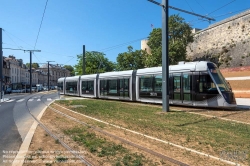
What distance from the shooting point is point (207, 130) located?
313 inches

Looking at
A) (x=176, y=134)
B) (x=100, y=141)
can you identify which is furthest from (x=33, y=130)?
(x=176, y=134)

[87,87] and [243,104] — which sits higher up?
[87,87]

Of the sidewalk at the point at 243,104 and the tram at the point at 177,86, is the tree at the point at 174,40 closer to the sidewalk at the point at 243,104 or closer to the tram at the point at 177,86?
the tram at the point at 177,86

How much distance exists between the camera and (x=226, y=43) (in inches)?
1720

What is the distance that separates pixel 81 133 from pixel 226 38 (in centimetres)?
4311

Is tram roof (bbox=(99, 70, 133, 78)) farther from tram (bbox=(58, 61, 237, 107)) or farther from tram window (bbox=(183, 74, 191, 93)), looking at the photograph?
tram window (bbox=(183, 74, 191, 93))

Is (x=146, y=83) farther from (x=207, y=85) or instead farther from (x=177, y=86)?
(x=207, y=85)

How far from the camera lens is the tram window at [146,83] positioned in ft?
57.7

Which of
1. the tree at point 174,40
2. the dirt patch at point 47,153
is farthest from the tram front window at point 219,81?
the tree at point 174,40

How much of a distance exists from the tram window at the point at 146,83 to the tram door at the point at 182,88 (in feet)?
8.01

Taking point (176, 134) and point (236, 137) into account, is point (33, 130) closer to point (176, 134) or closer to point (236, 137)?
point (176, 134)

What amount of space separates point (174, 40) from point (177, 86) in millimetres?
31423

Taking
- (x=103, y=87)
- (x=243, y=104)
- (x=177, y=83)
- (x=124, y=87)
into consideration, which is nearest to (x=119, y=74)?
(x=124, y=87)

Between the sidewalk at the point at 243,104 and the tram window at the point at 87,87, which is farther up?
the tram window at the point at 87,87
